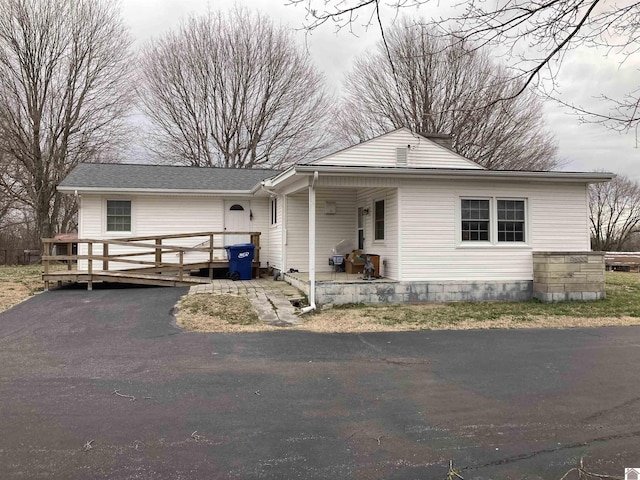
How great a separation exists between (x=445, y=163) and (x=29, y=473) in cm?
1239

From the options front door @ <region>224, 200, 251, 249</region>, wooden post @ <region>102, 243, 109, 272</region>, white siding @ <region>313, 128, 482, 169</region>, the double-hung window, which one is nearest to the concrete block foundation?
the double-hung window

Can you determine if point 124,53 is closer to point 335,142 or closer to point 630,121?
point 335,142

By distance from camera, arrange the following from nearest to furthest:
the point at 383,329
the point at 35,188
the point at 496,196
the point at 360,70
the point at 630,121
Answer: the point at 630,121 → the point at 383,329 → the point at 496,196 → the point at 35,188 → the point at 360,70

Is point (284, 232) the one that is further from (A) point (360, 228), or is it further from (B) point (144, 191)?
(B) point (144, 191)

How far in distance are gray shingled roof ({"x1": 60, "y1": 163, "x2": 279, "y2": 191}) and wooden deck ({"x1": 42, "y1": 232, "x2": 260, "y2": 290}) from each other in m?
1.67

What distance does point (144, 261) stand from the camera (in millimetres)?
12891

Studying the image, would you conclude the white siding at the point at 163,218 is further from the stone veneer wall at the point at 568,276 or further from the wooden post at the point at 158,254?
the stone veneer wall at the point at 568,276

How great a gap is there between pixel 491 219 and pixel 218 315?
260 inches

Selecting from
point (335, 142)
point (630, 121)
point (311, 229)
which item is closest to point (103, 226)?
point (311, 229)

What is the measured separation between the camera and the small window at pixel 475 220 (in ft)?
35.1

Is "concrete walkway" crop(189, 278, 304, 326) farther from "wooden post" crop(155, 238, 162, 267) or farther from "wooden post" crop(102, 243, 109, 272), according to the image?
"wooden post" crop(102, 243, 109, 272)

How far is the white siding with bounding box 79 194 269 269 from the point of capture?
44.9ft

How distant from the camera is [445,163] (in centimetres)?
1338

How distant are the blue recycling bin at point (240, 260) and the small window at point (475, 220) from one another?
588cm
